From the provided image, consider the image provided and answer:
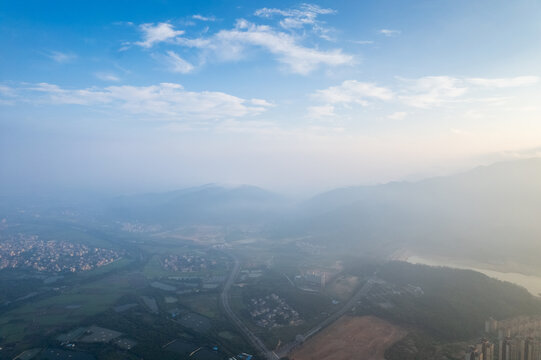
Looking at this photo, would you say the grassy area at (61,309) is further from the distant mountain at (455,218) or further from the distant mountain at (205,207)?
the distant mountain at (205,207)

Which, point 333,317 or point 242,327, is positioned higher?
point 333,317

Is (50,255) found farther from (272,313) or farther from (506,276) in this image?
(506,276)

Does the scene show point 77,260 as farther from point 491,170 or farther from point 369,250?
point 491,170

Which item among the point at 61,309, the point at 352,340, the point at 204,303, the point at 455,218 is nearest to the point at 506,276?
the point at 352,340

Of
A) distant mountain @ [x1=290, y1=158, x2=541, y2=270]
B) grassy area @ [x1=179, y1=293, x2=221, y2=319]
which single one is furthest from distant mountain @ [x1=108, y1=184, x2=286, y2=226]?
grassy area @ [x1=179, y1=293, x2=221, y2=319]

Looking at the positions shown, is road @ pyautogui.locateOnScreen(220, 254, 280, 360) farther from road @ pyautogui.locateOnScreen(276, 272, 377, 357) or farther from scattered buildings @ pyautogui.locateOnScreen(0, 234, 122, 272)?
scattered buildings @ pyautogui.locateOnScreen(0, 234, 122, 272)

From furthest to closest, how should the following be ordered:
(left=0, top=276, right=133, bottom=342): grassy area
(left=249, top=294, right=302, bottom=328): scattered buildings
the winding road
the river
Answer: the river → (left=249, top=294, right=302, bottom=328): scattered buildings → (left=0, top=276, right=133, bottom=342): grassy area → the winding road
